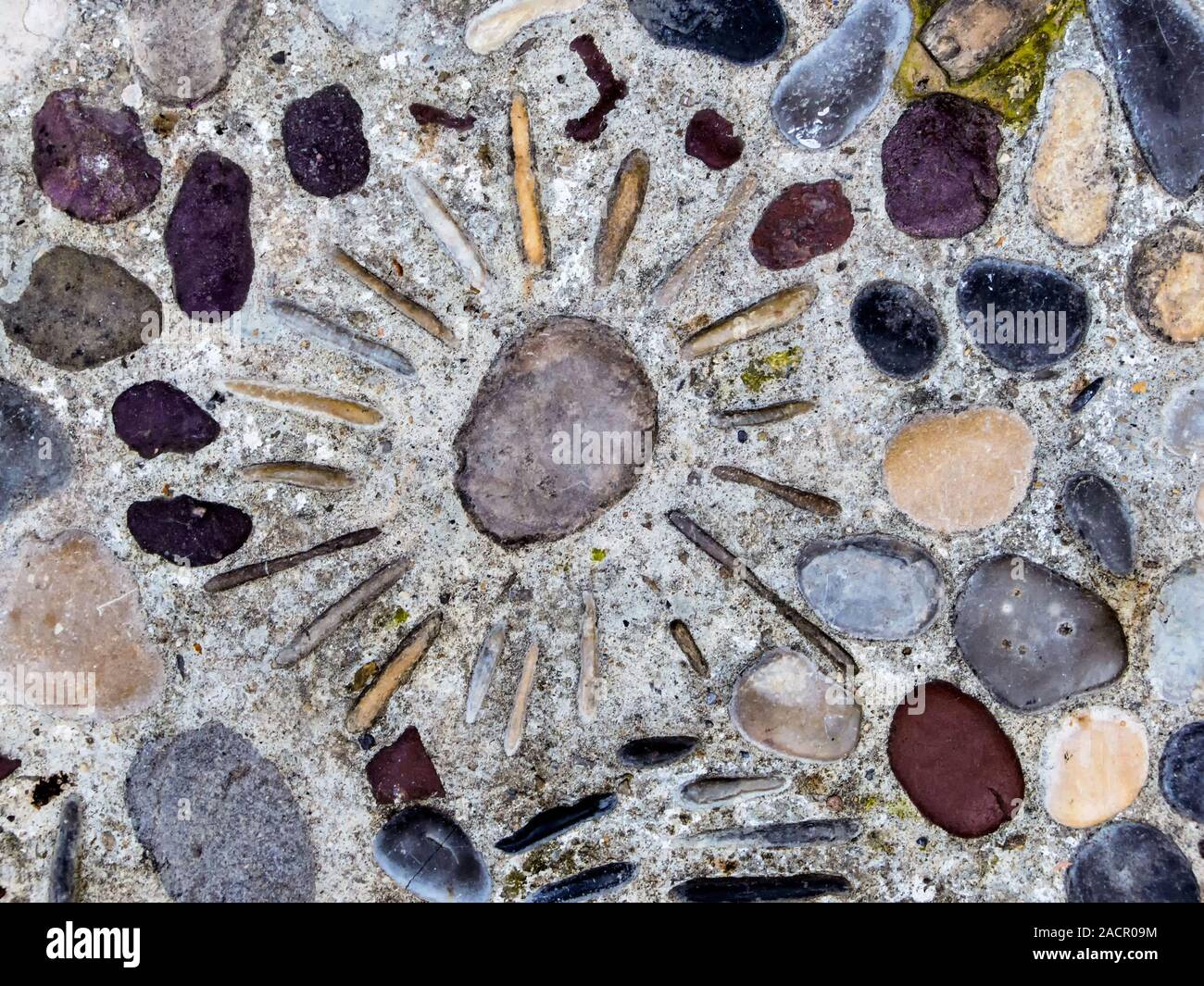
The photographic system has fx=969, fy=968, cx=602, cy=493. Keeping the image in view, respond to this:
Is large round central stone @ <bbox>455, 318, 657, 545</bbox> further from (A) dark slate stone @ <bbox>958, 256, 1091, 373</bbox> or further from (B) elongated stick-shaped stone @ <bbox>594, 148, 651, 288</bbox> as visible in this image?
(A) dark slate stone @ <bbox>958, 256, 1091, 373</bbox>

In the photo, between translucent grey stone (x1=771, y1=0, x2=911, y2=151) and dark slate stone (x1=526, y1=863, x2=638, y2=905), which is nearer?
translucent grey stone (x1=771, y1=0, x2=911, y2=151)

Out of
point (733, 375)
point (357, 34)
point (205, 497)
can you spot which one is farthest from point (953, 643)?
point (357, 34)

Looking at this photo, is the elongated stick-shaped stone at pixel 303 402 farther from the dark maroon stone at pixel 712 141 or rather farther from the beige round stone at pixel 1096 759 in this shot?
the beige round stone at pixel 1096 759

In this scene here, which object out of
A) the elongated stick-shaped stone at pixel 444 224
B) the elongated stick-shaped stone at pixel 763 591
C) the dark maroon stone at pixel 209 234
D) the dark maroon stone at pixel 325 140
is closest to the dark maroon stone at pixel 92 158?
the dark maroon stone at pixel 209 234

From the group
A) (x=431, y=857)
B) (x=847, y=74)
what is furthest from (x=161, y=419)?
(x=847, y=74)

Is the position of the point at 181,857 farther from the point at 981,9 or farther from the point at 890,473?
the point at 981,9

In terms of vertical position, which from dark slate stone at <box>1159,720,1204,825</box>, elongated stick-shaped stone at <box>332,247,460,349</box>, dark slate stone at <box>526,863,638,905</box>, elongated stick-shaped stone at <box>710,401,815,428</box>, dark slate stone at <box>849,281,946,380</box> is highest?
elongated stick-shaped stone at <box>332,247,460,349</box>

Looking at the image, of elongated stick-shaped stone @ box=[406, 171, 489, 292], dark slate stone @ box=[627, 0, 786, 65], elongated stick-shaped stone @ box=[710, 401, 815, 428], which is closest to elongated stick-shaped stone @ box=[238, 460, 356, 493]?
elongated stick-shaped stone @ box=[406, 171, 489, 292]
